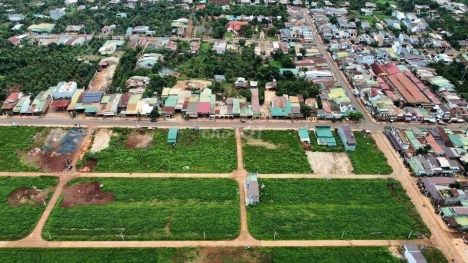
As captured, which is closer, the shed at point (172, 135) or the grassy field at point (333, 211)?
the grassy field at point (333, 211)

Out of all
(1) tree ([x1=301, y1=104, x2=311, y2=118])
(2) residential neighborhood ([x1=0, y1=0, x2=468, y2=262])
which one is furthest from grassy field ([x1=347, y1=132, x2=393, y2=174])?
(1) tree ([x1=301, y1=104, x2=311, y2=118])

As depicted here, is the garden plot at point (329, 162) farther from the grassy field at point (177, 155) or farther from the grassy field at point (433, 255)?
the grassy field at point (433, 255)

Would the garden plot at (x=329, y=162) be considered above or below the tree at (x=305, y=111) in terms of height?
below

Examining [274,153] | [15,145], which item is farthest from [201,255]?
[15,145]

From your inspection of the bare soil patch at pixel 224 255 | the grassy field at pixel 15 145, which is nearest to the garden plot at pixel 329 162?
the bare soil patch at pixel 224 255

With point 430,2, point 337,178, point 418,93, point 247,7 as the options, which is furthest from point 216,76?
point 430,2

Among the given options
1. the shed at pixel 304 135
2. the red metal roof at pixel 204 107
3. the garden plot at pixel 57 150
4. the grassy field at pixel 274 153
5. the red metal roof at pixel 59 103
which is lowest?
the grassy field at pixel 274 153

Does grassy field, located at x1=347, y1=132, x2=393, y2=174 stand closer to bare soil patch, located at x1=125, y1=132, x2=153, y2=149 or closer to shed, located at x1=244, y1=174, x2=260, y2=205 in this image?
shed, located at x1=244, y1=174, x2=260, y2=205
